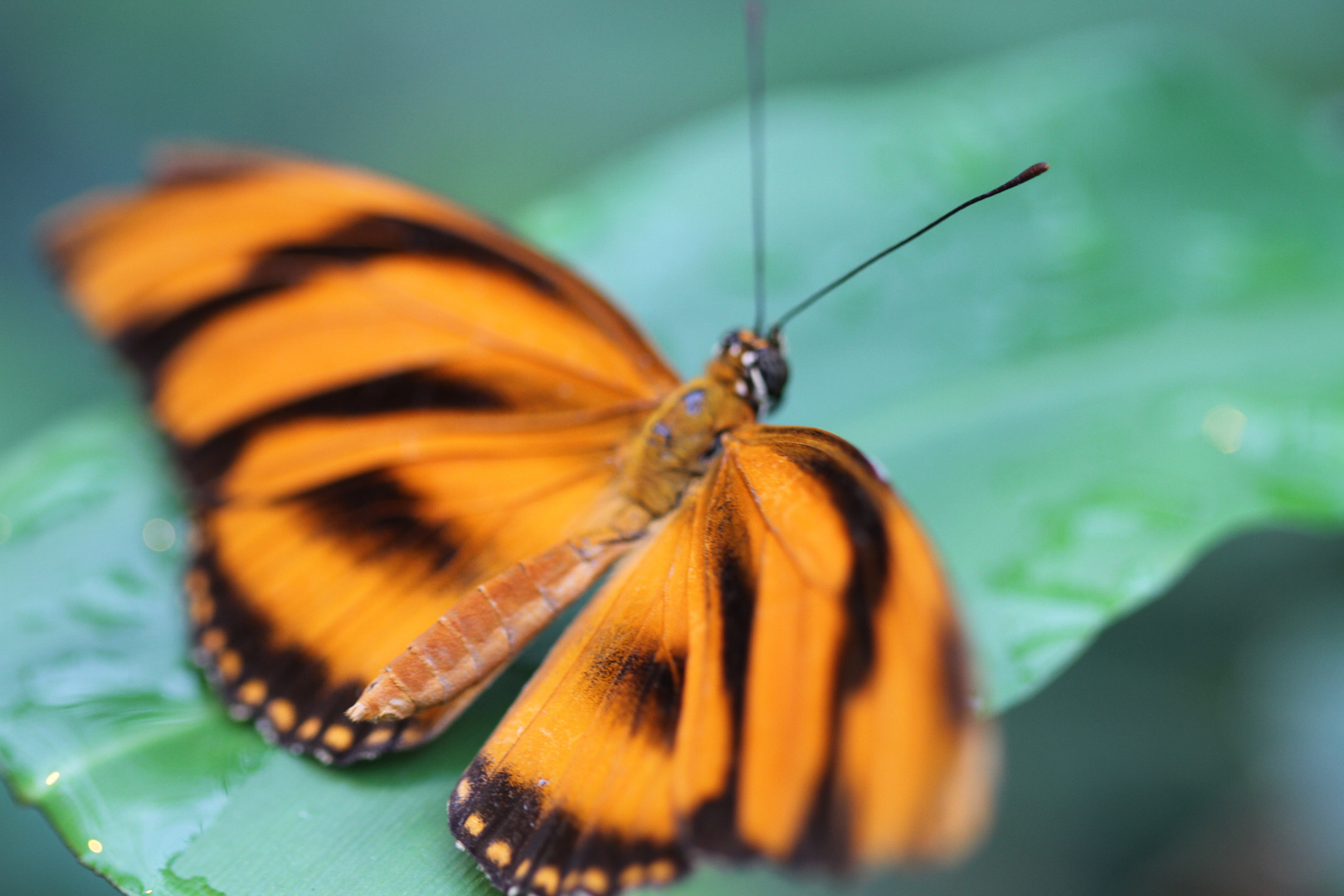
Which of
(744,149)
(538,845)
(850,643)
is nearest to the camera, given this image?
(850,643)

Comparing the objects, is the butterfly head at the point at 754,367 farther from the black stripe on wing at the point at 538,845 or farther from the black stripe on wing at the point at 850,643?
the black stripe on wing at the point at 538,845

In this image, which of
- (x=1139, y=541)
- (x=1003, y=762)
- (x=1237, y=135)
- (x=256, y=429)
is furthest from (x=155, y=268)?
(x=1237, y=135)

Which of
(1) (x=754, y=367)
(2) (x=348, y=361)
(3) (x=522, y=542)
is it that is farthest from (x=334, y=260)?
(1) (x=754, y=367)

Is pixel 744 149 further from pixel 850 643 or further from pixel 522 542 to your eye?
pixel 850 643

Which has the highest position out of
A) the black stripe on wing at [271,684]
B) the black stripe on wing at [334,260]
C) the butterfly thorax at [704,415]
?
the black stripe on wing at [334,260]

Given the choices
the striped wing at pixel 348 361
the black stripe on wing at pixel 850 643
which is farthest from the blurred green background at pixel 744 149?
the black stripe on wing at pixel 850 643

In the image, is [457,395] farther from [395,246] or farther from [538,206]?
[538,206]
